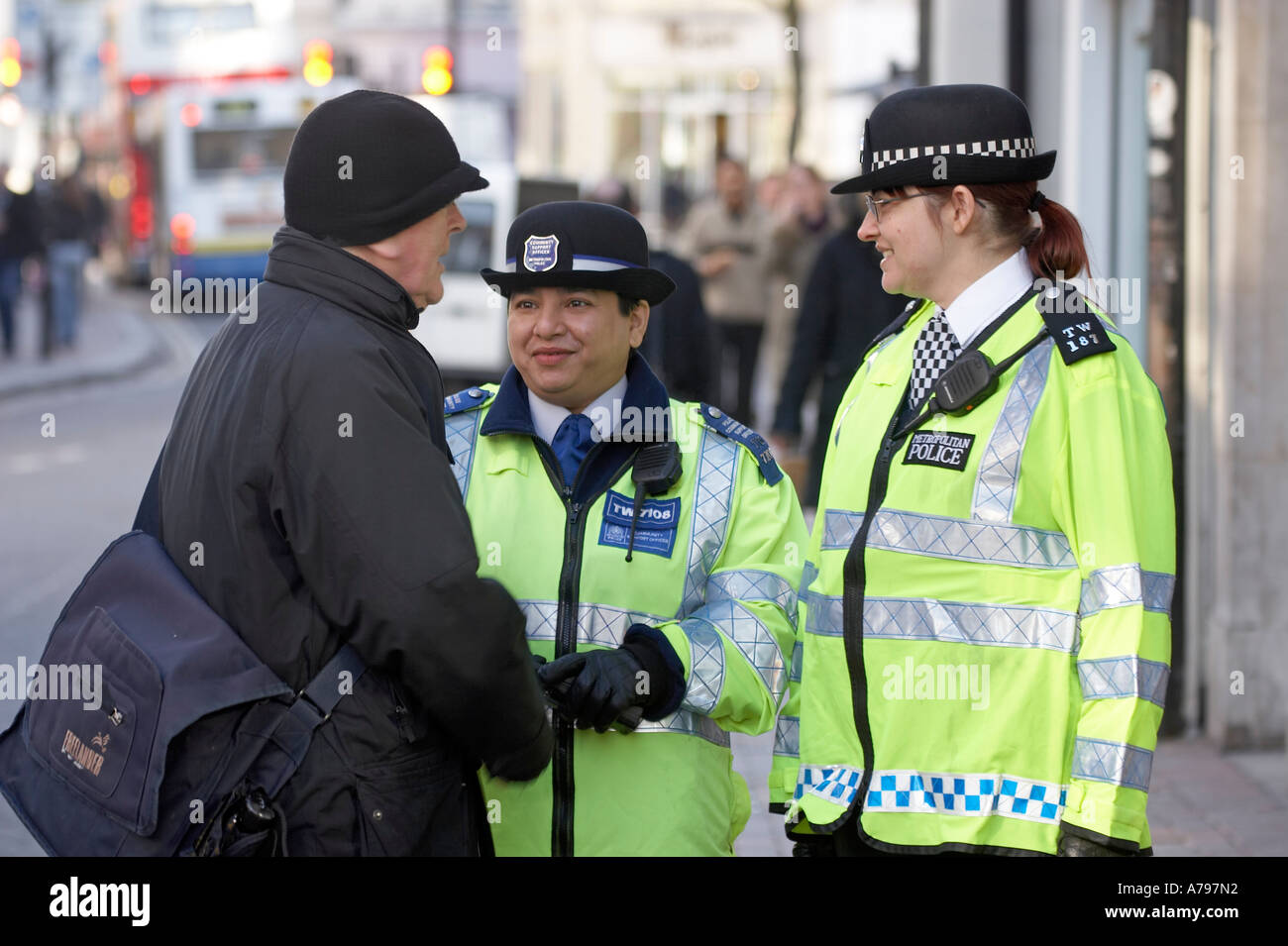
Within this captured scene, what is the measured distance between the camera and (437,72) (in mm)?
14578

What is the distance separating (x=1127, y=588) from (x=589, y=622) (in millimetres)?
885

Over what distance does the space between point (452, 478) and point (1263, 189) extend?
4646 mm

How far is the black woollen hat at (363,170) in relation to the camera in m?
2.63

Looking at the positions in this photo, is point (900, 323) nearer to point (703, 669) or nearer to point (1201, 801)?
point (703, 669)

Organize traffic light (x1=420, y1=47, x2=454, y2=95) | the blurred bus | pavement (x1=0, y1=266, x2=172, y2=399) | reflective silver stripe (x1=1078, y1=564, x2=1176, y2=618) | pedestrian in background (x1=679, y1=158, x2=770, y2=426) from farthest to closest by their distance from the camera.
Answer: the blurred bus < pavement (x1=0, y1=266, x2=172, y2=399) < traffic light (x1=420, y1=47, x2=454, y2=95) < pedestrian in background (x1=679, y1=158, x2=770, y2=426) < reflective silver stripe (x1=1078, y1=564, x2=1176, y2=618)

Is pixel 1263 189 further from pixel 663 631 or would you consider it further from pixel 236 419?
pixel 236 419

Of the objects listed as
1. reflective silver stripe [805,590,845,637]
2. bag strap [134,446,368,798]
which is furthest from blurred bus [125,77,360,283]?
bag strap [134,446,368,798]

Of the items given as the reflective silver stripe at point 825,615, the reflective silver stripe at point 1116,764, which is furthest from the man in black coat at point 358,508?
the reflective silver stripe at point 1116,764

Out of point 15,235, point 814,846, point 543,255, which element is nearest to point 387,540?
point 543,255

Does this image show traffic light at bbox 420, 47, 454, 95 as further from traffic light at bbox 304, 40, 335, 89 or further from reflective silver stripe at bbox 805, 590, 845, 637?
reflective silver stripe at bbox 805, 590, 845, 637

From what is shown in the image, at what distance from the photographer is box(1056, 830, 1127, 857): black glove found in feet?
8.86

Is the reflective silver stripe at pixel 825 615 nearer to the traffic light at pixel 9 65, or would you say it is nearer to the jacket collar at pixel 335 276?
the jacket collar at pixel 335 276

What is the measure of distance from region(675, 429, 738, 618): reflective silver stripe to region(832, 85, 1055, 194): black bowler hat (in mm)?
526

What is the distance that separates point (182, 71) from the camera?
29.4 m
